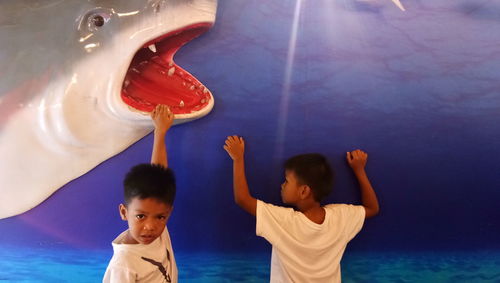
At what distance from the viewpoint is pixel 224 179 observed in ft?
4.95

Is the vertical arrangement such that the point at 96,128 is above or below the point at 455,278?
above

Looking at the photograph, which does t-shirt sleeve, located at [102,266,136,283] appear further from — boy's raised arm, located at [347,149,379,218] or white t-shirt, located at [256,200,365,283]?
boy's raised arm, located at [347,149,379,218]

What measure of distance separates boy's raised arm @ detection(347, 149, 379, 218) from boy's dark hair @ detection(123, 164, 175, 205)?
63 centimetres

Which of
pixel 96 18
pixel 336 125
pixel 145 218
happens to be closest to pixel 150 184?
pixel 145 218

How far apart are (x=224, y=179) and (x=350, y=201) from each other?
0.44 m

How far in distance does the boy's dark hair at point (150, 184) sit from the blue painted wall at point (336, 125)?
267mm

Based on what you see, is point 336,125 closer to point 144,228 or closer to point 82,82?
point 144,228

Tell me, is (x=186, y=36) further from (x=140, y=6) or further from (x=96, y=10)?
(x=96, y=10)

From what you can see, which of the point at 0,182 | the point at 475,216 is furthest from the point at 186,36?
the point at 475,216

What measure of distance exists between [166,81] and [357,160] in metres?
0.68

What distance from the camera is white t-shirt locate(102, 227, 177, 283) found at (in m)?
1.16

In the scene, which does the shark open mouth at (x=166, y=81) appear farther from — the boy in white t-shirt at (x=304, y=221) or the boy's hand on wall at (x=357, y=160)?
the boy's hand on wall at (x=357, y=160)

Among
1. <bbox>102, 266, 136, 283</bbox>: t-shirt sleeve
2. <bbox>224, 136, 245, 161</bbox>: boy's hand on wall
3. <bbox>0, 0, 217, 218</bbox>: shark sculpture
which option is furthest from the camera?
<bbox>224, 136, 245, 161</bbox>: boy's hand on wall

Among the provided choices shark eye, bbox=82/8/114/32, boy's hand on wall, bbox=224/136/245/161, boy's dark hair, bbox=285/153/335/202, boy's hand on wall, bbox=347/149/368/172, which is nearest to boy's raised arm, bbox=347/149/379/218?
boy's hand on wall, bbox=347/149/368/172
